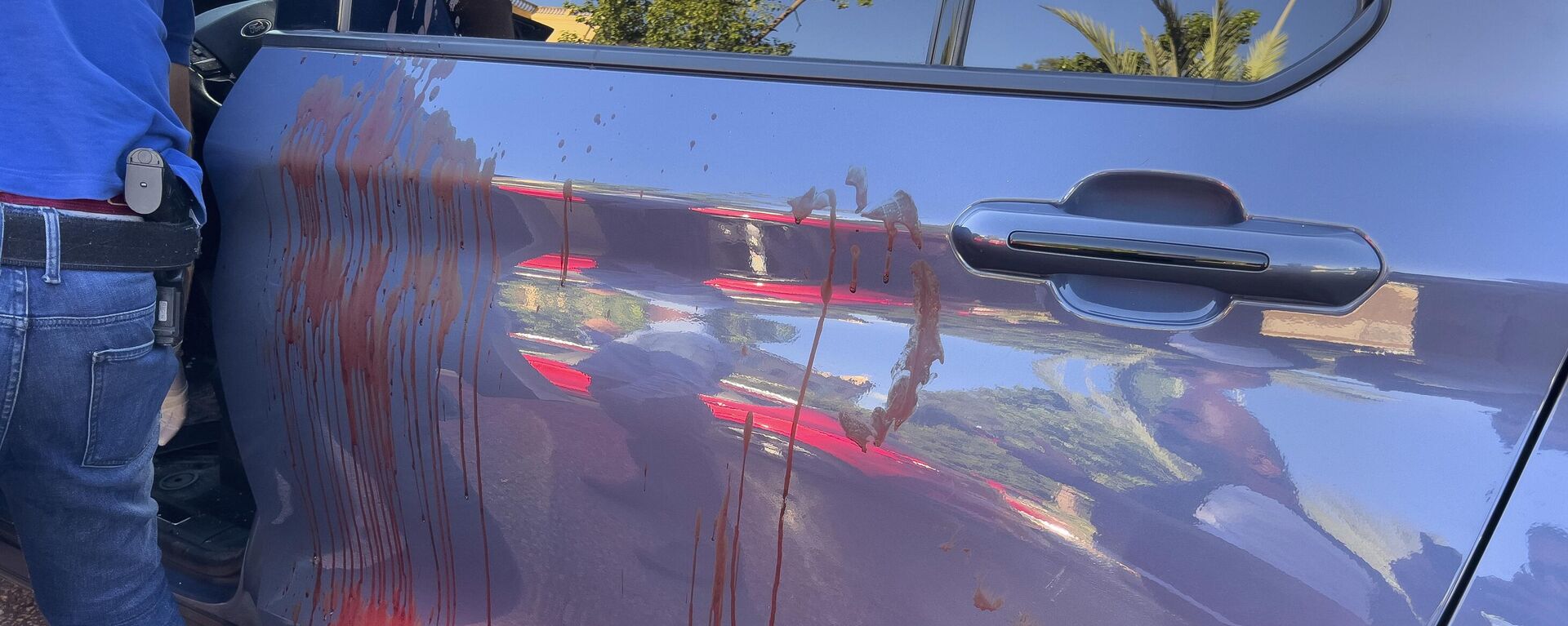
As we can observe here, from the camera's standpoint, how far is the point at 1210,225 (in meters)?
0.87

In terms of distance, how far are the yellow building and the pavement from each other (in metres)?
2.05

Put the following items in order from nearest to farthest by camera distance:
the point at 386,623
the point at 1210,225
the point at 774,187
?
the point at 1210,225 → the point at 774,187 → the point at 386,623

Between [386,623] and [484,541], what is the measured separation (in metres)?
0.27

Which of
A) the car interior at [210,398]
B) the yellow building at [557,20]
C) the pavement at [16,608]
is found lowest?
the pavement at [16,608]

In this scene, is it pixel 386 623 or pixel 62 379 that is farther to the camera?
pixel 386 623

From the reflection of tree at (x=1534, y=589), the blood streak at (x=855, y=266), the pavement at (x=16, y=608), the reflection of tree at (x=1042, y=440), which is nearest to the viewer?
the reflection of tree at (x=1534, y=589)

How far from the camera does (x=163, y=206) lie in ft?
3.92

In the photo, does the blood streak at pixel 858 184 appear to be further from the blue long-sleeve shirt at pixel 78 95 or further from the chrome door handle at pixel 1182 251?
the blue long-sleeve shirt at pixel 78 95

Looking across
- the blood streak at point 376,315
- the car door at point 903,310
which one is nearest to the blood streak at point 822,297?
the car door at point 903,310

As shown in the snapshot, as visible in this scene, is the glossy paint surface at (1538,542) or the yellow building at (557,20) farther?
the yellow building at (557,20)

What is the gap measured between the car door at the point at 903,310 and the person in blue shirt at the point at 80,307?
0.15 metres

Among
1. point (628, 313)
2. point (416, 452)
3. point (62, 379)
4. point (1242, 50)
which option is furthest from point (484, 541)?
point (1242, 50)

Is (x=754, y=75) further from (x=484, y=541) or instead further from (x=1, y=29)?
(x=1, y=29)

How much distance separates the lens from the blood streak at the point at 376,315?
1.15 m
